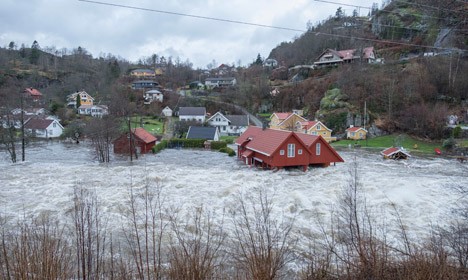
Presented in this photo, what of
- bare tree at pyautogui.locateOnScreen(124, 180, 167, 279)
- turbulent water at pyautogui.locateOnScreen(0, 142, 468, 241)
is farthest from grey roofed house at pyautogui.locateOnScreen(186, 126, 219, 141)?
bare tree at pyautogui.locateOnScreen(124, 180, 167, 279)

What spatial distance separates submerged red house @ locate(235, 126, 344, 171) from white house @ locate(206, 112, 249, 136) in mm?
22973

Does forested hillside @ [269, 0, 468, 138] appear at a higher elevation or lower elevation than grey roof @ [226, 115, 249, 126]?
higher

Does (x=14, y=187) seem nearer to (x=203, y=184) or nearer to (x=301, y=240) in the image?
(x=203, y=184)

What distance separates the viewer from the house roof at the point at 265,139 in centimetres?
2086

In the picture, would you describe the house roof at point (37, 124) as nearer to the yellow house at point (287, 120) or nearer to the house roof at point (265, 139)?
the house roof at point (265, 139)

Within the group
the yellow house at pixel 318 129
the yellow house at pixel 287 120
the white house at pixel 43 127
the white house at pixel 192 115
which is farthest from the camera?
the white house at pixel 192 115

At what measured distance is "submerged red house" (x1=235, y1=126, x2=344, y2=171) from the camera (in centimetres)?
2077

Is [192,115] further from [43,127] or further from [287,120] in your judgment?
[43,127]

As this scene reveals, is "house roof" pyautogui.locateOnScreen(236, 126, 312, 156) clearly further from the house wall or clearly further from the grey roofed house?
the grey roofed house

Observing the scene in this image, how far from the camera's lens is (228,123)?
157 feet

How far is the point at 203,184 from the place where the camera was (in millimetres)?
16844

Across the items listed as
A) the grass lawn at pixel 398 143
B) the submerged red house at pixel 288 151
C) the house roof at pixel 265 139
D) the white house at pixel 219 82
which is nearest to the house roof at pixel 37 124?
the house roof at pixel 265 139

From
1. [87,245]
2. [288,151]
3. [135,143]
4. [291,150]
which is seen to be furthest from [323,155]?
[87,245]

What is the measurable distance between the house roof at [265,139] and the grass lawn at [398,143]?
1324 centimetres
